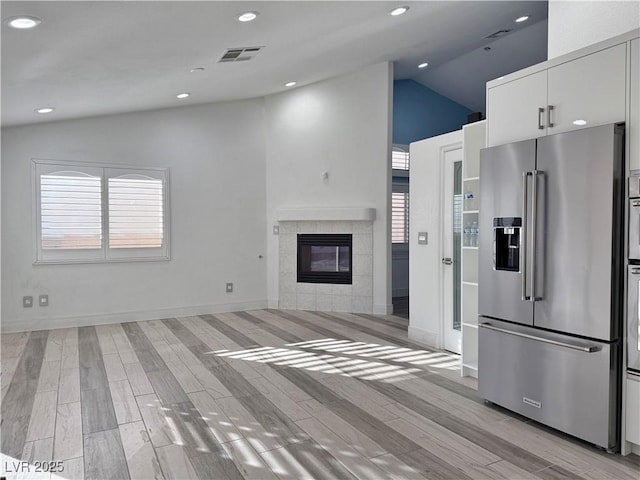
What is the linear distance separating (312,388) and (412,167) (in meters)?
2.63

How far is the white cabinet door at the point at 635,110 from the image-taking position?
2.46 meters

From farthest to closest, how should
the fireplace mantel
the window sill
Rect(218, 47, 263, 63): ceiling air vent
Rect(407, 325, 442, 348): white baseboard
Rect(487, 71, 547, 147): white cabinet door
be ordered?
the fireplace mantel < the window sill < Rect(407, 325, 442, 348): white baseboard < Rect(218, 47, 263, 63): ceiling air vent < Rect(487, 71, 547, 147): white cabinet door

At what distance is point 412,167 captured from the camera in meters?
5.00

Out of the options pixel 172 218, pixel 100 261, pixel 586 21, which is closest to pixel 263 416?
pixel 586 21

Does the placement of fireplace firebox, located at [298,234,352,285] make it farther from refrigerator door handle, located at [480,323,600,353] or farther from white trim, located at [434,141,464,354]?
refrigerator door handle, located at [480,323,600,353]

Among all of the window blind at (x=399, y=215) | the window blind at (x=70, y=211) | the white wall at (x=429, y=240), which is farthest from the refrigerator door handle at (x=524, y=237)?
the window blind at (x=399, y=215)

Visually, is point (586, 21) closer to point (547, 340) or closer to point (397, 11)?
point (397, 11)

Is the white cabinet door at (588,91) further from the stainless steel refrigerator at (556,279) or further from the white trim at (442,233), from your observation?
the white trim at (442,233)

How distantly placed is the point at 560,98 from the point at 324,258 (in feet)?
14.9

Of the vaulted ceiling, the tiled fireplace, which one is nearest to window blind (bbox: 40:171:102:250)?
the vaulted ceiling

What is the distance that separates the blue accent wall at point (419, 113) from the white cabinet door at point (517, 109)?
4.97 m

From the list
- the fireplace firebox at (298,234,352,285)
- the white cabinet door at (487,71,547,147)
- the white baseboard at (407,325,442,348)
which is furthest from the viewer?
the fireplace firebox at (298,234,352,285)

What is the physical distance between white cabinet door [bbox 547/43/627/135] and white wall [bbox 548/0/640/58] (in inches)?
31.4

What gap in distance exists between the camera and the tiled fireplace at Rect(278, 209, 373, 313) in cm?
674
